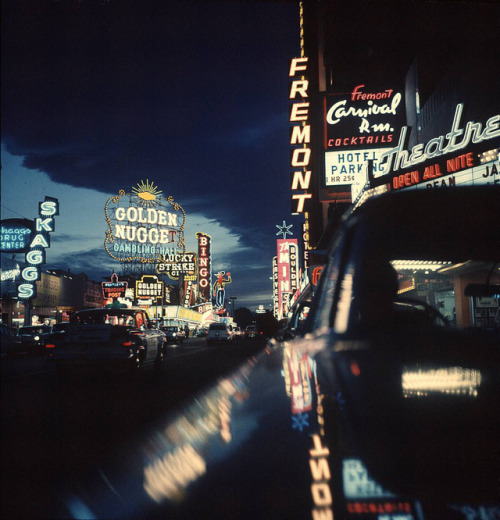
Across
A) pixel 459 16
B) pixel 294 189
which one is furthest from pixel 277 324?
pixel 294 189

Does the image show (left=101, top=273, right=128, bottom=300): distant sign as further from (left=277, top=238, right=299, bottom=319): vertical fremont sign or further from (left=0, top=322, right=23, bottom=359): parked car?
(left=0, top=322, right=23, bottom=359): parked car

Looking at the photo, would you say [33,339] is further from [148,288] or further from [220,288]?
[220,288]

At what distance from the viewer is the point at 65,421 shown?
6.74m

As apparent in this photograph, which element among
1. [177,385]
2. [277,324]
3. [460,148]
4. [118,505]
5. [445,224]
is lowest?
[177,385]

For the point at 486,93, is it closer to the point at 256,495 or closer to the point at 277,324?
the point at 277,324

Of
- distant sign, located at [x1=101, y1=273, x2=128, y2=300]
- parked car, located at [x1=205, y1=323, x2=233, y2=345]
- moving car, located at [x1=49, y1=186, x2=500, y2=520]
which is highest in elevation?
distant sign, located at [x1=101, y1=273, x2=128, y2=300]

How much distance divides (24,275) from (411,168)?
37231mm

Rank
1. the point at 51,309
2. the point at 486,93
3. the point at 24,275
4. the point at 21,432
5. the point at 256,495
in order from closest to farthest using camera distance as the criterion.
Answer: the point at 256,495 → the point at 21,432 → the point at 486,93 → the point at 24,275 → the point at 51,309

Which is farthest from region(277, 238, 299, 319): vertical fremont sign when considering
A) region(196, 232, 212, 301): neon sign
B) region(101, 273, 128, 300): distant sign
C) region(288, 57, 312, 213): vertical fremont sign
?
region(288, 57, 312, 213): vertical fremont sign

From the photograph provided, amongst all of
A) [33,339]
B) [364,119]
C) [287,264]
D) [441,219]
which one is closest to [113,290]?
[287,264]

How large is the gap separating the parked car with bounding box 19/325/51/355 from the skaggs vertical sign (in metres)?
11.8

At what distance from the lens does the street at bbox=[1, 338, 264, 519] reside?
10.8 ft

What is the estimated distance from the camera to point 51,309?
70.1 m

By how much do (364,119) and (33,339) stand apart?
832 inches
